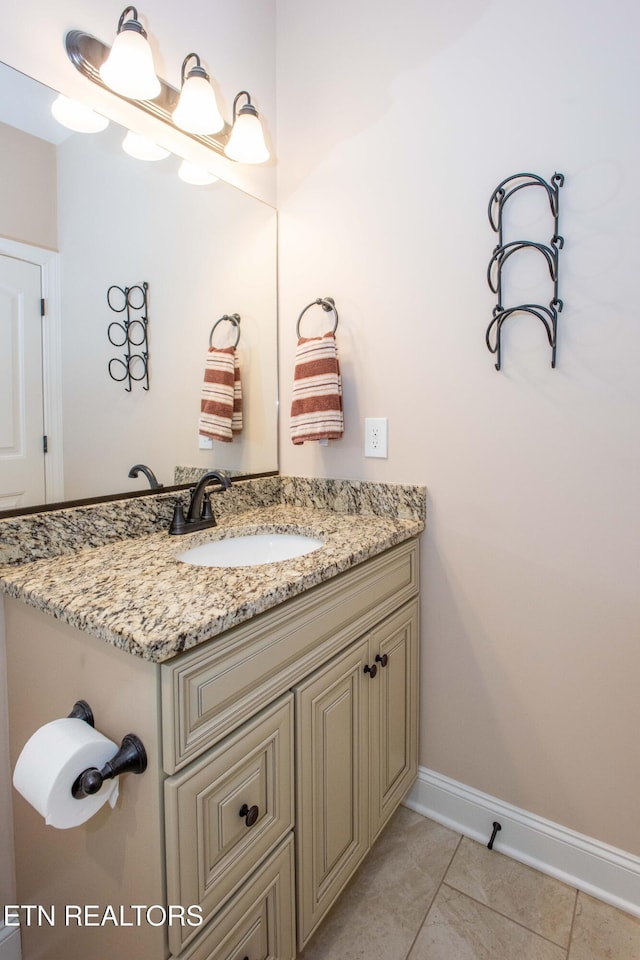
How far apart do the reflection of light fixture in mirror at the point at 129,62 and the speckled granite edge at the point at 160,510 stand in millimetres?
966

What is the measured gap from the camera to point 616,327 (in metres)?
1.11

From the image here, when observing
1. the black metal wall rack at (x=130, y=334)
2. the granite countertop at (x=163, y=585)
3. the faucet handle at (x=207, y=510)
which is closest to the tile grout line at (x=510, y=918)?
the granite countertop at (x=163, y=585)

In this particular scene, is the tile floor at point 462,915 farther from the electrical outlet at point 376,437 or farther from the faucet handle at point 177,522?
the electrical outlet at point 376,437

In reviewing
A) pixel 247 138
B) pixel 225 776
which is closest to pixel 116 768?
pixel 225 776

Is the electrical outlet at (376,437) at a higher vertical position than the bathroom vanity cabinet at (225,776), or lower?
higher

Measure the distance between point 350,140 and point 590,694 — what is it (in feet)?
5.58

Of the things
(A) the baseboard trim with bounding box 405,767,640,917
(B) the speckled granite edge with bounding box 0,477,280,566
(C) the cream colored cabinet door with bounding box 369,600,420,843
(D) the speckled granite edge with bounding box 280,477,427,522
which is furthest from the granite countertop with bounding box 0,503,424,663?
(A) the baseboard trim with bounding box 405,767,640,917

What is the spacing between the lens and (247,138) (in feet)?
4.49

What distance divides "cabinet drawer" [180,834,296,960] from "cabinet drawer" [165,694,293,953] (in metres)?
0.03

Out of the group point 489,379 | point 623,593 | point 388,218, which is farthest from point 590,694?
point 388,218

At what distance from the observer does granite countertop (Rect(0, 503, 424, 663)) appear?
2.29ft

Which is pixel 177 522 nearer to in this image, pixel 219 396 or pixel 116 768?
pixel 219 396

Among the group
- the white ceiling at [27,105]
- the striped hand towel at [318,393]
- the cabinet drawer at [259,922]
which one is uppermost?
the white ceiling at [27,105]

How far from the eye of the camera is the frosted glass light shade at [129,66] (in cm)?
108
